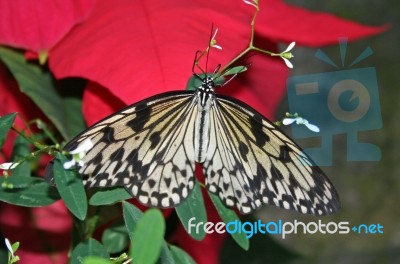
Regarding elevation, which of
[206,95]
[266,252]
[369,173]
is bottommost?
[369,173]

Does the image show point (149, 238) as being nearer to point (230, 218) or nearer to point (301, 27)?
point (230, 218)

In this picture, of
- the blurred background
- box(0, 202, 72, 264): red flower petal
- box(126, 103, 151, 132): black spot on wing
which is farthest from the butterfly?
the blurred background

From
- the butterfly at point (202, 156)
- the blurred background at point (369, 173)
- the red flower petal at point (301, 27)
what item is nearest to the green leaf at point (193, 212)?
the butterfly at point (202, 156)

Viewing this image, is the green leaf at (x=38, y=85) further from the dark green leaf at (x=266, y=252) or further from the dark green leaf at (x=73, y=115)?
the dark green leaf at (x=266, y=252)

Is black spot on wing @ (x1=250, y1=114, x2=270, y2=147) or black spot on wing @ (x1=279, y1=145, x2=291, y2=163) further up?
black spot on wing @ (x1=250, y1=114, x2=270, y2=147)

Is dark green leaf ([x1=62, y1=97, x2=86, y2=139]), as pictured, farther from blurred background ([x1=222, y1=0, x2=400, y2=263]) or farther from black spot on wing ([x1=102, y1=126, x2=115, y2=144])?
blurred background ([x1=222, y1=0, x2=400, y2=263])

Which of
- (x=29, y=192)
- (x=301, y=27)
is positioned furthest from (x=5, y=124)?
(x=301, y=27)

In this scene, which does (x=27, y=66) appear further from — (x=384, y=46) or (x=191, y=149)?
(x=384, y=46)
